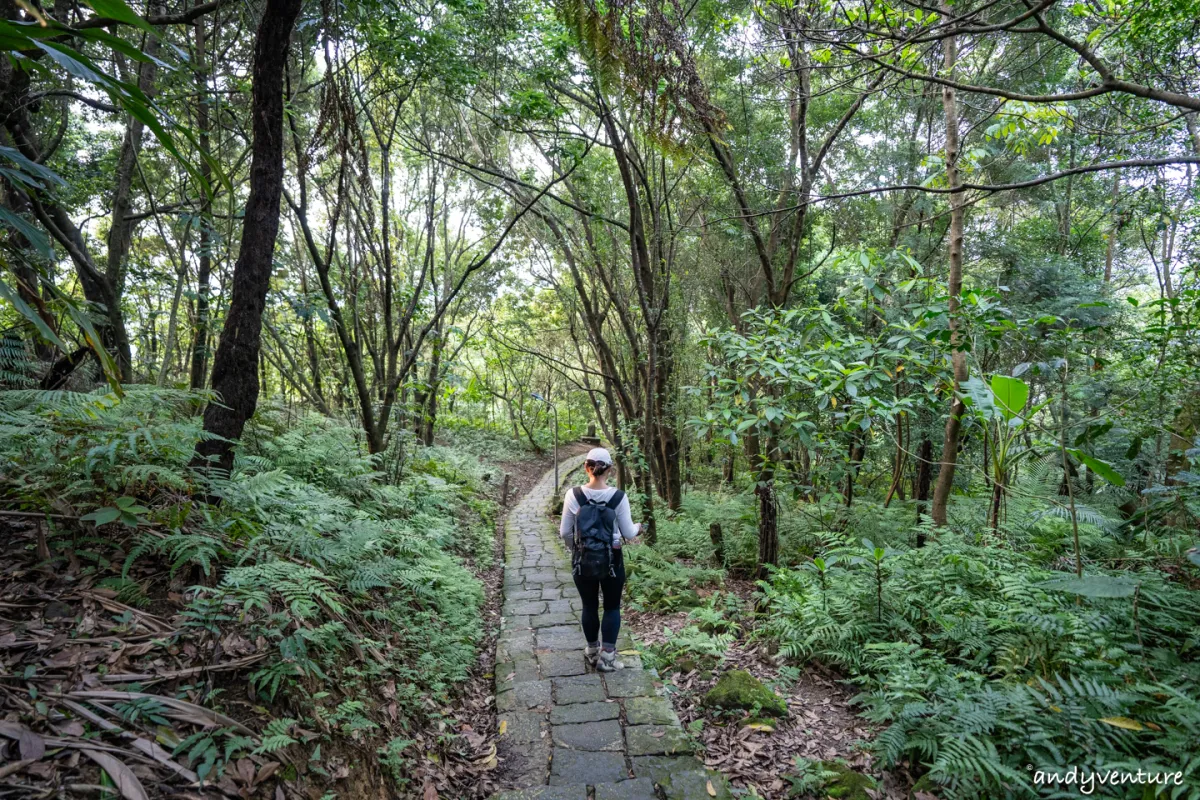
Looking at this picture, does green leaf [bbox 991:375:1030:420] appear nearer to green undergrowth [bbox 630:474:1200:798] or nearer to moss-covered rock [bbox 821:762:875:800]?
green undergrowth [bbox 630:474:1200:798]

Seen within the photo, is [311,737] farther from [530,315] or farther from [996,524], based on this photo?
[530,315]

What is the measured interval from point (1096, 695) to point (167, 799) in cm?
373

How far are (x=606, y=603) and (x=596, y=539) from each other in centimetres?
55

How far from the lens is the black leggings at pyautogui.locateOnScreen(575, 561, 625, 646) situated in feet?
13.8

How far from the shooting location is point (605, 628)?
166 inches

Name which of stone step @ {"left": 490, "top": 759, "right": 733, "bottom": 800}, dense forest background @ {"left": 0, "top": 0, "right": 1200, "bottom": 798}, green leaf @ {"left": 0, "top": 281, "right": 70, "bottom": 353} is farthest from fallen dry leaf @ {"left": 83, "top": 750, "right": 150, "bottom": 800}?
stone step @ {"left": 490, "top": 759, "right": 733, "bottom": 800}

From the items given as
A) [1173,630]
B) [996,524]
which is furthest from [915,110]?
[1173,630]

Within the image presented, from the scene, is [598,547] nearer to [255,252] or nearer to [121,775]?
[121,775]

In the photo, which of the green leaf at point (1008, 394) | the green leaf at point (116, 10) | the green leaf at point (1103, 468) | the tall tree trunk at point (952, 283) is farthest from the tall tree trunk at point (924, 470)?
the green leaf at point (116, 10)

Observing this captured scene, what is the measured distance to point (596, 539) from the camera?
412 cm

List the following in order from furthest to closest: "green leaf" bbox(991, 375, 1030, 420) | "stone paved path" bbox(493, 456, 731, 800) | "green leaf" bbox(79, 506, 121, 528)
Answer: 1. "green leaf" bbox(991, 375, 1030, 420)
2. "stone paved path" bbox(493, 456, 731, 800)
3. "green leaf" bbox(79, 506, 121, 528)

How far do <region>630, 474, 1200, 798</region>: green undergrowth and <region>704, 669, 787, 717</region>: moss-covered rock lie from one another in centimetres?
41

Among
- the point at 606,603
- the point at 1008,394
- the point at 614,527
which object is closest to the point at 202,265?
the point at 614,527

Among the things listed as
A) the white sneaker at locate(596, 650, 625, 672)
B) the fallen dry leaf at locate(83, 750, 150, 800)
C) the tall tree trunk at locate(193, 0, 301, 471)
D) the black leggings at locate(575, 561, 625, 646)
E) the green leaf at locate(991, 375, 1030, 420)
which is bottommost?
the white sneaker at locate(596, 650, 625, 672)
